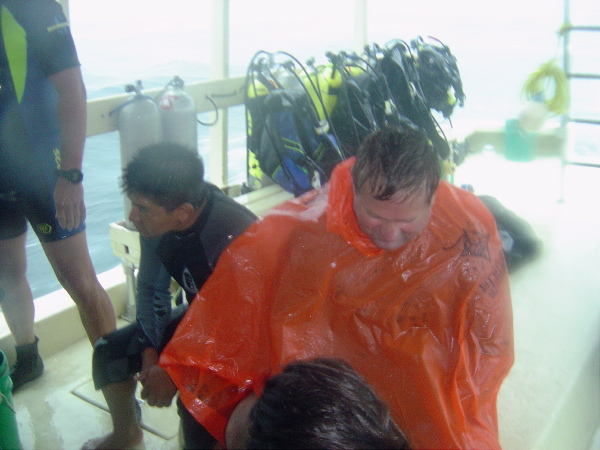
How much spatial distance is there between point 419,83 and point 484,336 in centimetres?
248

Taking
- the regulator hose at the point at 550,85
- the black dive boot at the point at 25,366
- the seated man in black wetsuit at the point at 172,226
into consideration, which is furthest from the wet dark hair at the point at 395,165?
the regulator hose at the point at 550,85

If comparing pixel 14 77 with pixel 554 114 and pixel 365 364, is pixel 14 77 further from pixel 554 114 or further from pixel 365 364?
pixel 554 114

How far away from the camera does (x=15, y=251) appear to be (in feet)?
5.95

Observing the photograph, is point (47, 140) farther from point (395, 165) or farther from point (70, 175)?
point (395, 165)

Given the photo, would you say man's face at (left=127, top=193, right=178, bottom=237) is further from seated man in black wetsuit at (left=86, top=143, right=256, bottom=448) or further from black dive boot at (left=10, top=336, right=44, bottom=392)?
black dive boot at (left=10, top=336, right=44, bottom=392)

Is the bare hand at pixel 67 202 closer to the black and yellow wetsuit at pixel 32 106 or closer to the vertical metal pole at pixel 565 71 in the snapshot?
the black and yellow wetsuit at pixel 32 106

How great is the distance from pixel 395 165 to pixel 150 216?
0.59m

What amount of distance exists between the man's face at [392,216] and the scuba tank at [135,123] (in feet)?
4.11

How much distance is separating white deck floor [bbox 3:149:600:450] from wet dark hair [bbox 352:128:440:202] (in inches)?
35.0

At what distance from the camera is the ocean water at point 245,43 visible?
2885 millimetres

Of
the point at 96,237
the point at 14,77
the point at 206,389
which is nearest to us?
the point at 206,389

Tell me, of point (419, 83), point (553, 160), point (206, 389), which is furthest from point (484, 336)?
point (553, 160)

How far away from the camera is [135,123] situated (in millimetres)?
2158

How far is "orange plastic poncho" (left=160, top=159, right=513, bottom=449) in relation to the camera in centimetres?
119
